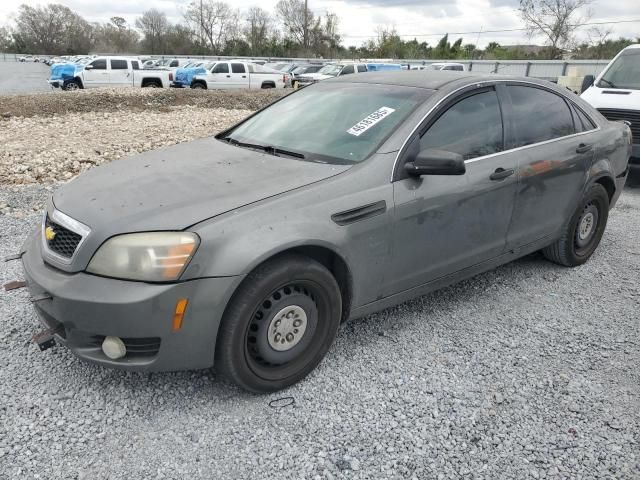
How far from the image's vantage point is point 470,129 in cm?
345

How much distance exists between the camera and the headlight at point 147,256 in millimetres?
2346

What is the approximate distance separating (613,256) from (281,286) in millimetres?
3700

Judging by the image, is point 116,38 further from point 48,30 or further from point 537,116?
point 537,116

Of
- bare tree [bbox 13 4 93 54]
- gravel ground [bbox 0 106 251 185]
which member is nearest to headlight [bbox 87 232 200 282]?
gravel ground [bbox 0 106 251 185]

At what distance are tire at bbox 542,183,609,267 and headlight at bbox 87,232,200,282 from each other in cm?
325

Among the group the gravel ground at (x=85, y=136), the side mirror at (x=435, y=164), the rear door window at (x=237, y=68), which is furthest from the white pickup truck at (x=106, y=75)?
the side mirror at (x=435, y=164)

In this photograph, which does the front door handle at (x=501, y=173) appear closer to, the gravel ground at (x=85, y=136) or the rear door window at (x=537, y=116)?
the rear door window at (x=537, y=116)

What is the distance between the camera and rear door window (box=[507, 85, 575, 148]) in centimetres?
376

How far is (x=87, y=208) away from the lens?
2.68 meters

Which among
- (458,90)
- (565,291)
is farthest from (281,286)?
(565,291)

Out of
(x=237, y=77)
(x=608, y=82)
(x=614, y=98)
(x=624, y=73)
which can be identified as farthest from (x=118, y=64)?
(x=614, y=98)

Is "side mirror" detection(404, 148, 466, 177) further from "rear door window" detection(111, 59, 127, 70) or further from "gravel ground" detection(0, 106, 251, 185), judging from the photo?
"rear door window" detection(111, 59, 127, 70)

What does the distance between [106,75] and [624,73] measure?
71.3 feet

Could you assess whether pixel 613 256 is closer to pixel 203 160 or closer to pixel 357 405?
pixel 357 405
